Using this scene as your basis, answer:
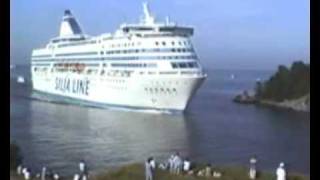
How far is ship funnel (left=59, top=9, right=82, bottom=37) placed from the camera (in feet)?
10.5

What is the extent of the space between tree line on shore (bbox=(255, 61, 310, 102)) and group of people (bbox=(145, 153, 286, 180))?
1.23ft

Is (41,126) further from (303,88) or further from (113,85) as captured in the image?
(303,88)

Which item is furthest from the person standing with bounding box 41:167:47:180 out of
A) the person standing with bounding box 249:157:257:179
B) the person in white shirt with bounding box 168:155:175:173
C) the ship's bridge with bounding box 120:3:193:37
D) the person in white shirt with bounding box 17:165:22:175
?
the person standing with bounding box 249:157:257:179

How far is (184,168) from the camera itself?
308 cm

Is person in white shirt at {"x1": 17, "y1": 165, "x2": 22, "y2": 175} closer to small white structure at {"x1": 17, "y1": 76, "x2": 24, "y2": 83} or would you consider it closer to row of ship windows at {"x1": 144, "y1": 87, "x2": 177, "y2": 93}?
small white structure at {"x1": 17, "y1": 76, "x2": 24, "y2": 83}

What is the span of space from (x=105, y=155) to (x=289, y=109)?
3.41ft

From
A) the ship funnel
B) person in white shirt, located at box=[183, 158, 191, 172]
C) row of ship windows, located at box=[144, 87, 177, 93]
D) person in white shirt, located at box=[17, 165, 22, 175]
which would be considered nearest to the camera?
person in white shirt, located at box=[17, 165, 22, 175]

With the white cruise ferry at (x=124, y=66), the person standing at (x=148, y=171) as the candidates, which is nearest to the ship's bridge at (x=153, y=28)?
→ the white cruise ferry at (x=124, y=66)

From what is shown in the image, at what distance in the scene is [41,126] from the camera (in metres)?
3.26

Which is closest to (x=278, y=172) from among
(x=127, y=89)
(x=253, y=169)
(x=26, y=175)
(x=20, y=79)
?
(x=253, y=169)

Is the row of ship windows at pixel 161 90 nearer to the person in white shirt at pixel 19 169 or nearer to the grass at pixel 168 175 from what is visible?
the grass at pixel 168 175

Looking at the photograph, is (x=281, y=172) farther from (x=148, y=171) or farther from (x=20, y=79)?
(x=20, y=79)

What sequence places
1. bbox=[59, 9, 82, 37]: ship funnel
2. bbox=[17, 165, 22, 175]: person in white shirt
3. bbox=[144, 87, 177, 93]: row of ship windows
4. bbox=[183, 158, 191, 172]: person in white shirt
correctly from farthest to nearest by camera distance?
bbox=[144, 87, 177, 93]: row of ship windows < bbox=[59, 9, 82, 37]: ship funnel < bbox=[183, 158, 191, 172]: person in white shirt < bbox=[17, 165, 22, 175]: person in white shirt

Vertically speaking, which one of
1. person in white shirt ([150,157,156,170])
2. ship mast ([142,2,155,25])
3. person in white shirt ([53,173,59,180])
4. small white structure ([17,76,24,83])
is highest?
ship mast ([142,2,155,25])
